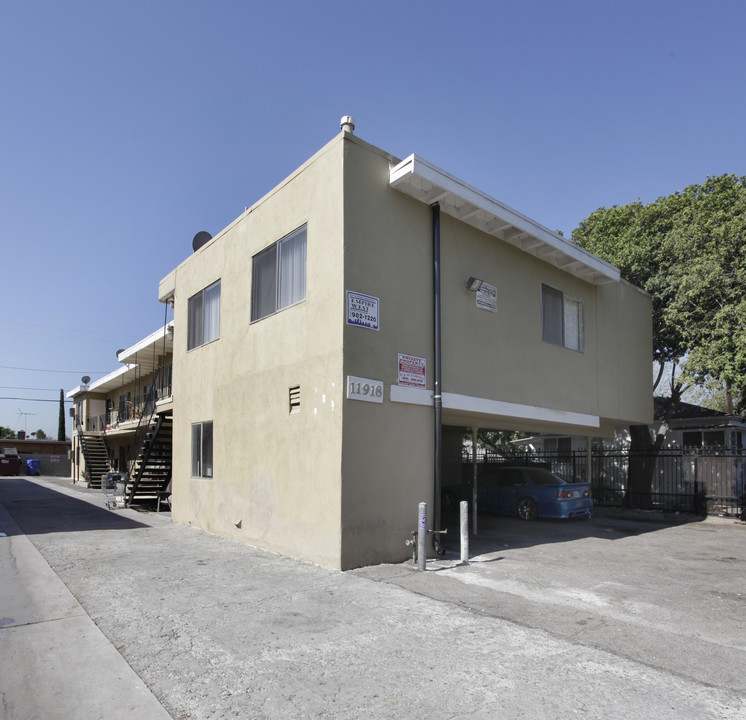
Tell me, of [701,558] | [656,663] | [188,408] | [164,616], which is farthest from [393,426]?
[188,408]

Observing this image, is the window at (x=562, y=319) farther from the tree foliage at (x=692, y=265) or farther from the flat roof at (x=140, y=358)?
the flat roof at (x=140, y=358)

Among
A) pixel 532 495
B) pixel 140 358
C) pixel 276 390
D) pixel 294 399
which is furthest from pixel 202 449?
pixel 140 358

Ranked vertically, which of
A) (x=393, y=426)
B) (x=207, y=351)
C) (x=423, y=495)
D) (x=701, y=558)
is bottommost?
(x=701, y=558)

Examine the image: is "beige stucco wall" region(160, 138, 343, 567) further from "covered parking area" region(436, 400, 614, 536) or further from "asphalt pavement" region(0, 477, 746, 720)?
"covered parking area" region(436, 400, 614, 536)

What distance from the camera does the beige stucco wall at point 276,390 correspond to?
927 centimetres

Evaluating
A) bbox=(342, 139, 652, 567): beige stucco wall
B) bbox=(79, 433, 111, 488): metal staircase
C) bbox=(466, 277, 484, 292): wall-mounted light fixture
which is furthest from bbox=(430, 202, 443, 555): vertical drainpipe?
bbox=(79, 433, 111, 488): metal staircase

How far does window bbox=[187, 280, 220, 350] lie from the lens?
541 inches

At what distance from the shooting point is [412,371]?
1001 centimetres

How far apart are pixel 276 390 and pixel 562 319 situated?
729cm

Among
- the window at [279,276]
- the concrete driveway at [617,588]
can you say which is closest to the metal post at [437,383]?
the concrete driveway at [617,588]

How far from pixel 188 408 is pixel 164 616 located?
8669 mm

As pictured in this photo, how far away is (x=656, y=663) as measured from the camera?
5055mm

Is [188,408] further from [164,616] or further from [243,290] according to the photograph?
[164,616]

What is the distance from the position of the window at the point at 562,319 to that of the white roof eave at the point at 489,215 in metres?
0.69
